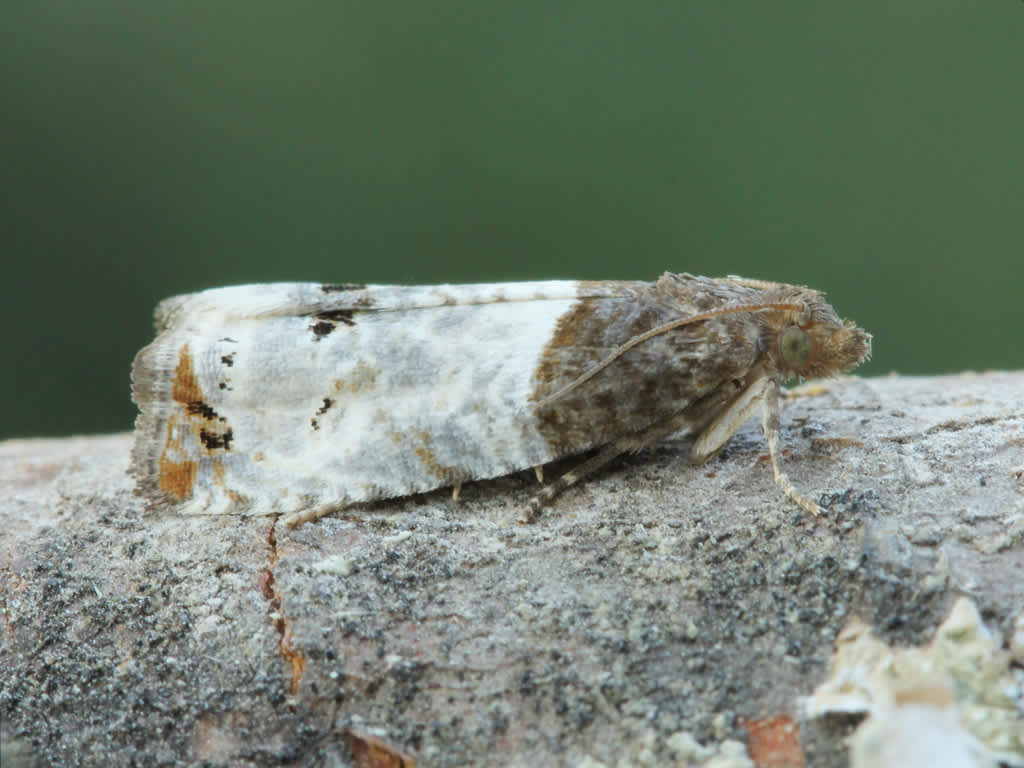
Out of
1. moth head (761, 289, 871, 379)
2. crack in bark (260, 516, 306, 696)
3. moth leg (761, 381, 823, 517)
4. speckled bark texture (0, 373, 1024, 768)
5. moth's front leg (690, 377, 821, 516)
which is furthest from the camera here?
moth head (761, 289, 871, 379)

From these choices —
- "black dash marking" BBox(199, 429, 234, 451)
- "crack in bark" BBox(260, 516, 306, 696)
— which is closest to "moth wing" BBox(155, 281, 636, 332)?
"black dash marking" BBox(199, 429, 234, 451)

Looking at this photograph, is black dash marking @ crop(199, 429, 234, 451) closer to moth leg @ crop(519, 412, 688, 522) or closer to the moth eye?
moth leg @ crop(519, 412, 688, 522)

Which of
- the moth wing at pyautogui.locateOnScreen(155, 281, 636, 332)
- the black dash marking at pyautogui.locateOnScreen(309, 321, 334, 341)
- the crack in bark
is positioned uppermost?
the moth wing at pyautogui.locateOnScreen(155, 281, 636, 332)

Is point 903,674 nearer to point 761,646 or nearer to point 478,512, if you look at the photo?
point 761,646

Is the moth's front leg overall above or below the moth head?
below

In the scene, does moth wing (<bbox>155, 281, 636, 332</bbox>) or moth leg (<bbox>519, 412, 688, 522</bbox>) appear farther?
moth wing (<bbox>155, 281, 636, 332</bbox>)

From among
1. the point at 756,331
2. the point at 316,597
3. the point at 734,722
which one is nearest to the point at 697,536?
the point at 734,722

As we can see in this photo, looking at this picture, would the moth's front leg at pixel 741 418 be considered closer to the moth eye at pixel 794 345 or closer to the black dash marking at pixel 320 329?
the moth eye at pixel 794 345
